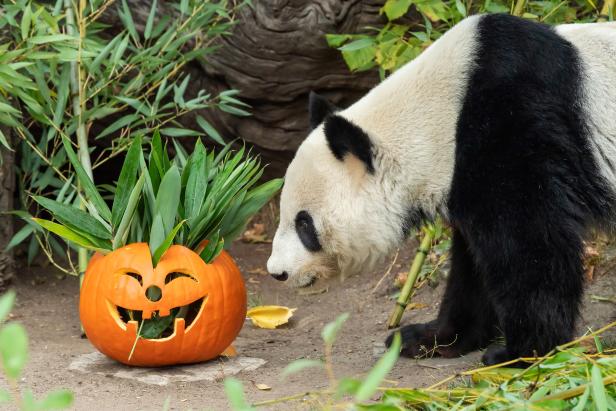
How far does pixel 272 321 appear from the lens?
5199mm

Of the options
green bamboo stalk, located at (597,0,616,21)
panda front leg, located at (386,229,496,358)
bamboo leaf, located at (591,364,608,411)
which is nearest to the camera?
bamboo leaf, located at (591,364,608,411)

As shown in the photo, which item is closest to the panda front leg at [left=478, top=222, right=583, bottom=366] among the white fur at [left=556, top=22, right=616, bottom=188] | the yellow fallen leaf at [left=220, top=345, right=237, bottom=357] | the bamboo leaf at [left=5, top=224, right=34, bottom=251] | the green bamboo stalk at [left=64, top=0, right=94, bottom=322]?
the white fur at [left=556, top=22, right=616, bottom=188]

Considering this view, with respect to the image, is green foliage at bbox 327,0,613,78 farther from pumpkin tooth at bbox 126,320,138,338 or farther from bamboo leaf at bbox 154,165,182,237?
pumpkin tooth at bbox 126,320,138,338

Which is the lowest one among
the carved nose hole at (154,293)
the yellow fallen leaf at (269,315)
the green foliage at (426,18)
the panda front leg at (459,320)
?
the yellow fallen leaf at (269,315)

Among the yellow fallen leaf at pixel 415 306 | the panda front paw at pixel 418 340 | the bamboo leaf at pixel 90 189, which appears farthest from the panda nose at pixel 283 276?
the yellow fallen leaf at pixel 415 306

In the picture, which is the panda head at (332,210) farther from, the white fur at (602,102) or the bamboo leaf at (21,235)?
the bamboo leaf at (21,235)

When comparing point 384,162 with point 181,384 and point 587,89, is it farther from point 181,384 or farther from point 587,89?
point 181,384

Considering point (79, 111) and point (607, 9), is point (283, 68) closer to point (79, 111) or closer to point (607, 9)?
point (79, 111)

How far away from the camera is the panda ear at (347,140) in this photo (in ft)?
11.7

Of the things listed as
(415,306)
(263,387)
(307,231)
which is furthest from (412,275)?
(263,387)

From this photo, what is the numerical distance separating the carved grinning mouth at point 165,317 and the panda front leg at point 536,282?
1367mm

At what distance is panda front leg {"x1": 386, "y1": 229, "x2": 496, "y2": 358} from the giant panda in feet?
1.49

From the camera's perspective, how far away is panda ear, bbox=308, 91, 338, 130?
4.02m

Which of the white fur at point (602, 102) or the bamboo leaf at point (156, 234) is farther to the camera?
the bamboo leaf at point (156, 234)
